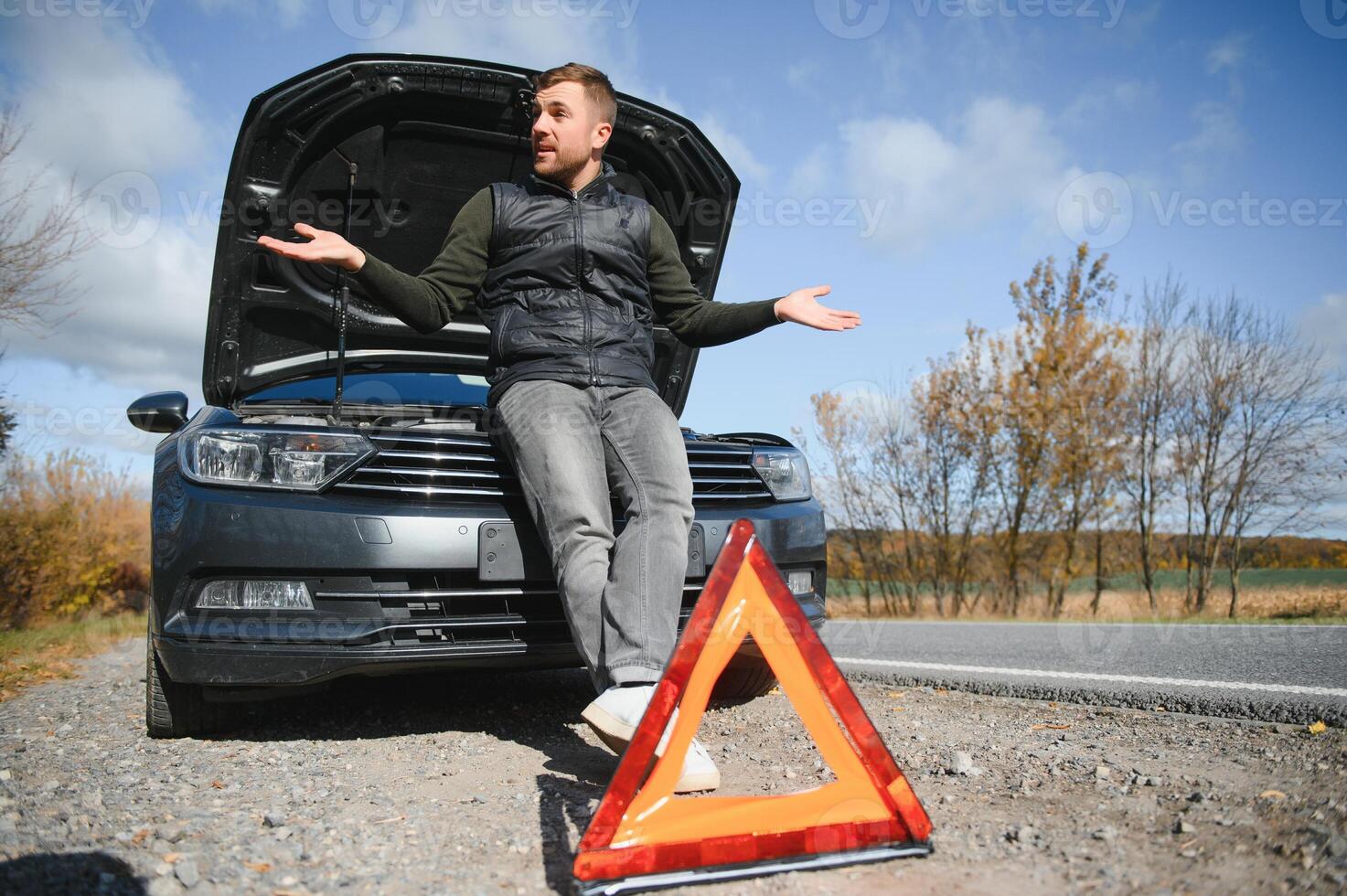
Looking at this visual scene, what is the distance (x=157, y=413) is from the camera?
10.8 ft

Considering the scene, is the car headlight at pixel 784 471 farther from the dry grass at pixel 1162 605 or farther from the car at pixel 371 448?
the dry grass at pixel 1162 605

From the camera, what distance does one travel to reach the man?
2.41 metres

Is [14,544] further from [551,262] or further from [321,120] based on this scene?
[551,262]

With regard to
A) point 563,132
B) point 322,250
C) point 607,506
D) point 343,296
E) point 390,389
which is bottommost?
point 607,506

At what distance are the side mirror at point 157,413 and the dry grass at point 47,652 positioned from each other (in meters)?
1.90

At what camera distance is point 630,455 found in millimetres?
2713

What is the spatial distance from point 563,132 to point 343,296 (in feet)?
5.01

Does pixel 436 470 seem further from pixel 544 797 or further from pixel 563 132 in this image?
pixel 563 132

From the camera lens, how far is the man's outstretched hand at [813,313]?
2859 millimetres

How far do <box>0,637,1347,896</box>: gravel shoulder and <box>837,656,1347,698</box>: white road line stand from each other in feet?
2.18

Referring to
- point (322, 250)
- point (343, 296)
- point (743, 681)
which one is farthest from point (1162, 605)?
point (322, 250)

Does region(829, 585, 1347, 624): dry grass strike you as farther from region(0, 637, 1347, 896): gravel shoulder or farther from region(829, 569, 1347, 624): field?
region(0, 637, 1347, 896): gravel shoulder

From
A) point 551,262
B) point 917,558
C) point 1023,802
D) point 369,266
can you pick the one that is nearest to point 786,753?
point 1023,802

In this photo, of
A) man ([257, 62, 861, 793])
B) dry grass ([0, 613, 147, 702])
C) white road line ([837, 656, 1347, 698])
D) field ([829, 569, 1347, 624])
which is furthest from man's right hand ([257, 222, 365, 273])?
field ([829, 569, 1347, 624])
